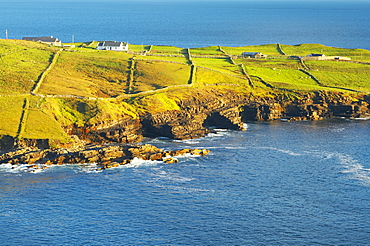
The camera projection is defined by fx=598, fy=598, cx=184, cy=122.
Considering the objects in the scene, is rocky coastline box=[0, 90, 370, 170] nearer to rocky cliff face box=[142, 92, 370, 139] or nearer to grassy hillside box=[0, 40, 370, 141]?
rocky cliff face box=[142, 92, 370, 139]

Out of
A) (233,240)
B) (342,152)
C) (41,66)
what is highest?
(41,66)

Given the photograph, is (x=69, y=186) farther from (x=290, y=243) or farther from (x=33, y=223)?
(x=290, y=243)

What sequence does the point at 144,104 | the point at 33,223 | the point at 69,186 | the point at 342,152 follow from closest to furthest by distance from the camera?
the point at 33,223 → the point at 69,186 → the point at 342,152 → the point at 144,104

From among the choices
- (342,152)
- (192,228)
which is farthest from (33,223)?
(342,152)

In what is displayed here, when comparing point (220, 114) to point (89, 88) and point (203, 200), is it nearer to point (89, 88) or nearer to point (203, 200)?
point (89, 88)

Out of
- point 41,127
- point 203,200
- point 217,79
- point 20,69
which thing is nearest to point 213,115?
point 217,79

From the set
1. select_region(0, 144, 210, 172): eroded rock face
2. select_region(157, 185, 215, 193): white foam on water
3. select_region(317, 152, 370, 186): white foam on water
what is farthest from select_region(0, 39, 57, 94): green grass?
select_region(317, 152, 370, 186): white foam on water

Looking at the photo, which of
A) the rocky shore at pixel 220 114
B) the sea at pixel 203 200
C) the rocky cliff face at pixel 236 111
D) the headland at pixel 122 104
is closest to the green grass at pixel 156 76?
the headland at pixel 122 104
